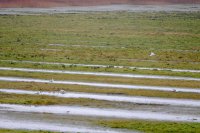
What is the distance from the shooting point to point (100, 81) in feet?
109

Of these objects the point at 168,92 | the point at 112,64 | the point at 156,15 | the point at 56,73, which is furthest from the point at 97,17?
the point at 168,92

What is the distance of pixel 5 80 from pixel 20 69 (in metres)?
4.91

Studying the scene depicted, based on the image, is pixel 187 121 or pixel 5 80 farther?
pixel 5 80

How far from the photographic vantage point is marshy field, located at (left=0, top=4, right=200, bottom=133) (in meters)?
22.7

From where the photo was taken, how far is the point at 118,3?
12900 centimetres

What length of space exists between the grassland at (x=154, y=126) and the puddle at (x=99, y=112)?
2.98 ft

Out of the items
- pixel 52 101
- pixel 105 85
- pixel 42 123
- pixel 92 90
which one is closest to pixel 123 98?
pixel 92 90

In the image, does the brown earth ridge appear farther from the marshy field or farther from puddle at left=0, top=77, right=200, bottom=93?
puddle at left=0, top=77, right=200, bottom=93

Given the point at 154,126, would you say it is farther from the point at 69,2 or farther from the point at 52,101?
the point at 69,2

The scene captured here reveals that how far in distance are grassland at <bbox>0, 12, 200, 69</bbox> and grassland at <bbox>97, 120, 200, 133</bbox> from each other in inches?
735

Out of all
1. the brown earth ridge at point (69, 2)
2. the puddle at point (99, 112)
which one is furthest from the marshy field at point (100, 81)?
the brown earth ridge at point (69, 2)

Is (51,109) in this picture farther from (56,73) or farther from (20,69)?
(20,69)

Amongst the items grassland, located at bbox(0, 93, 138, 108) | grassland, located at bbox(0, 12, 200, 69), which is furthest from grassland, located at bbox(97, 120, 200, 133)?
grassland, located at bbox(0, 12, 200, 69)

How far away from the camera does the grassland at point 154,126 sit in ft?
69.8
